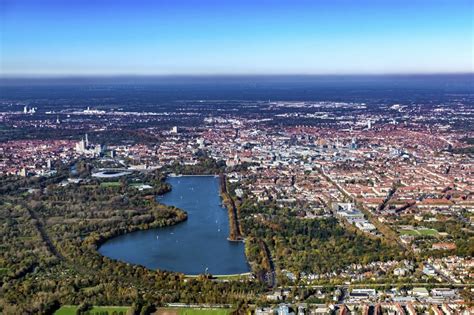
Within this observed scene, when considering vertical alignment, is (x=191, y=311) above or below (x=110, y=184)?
below

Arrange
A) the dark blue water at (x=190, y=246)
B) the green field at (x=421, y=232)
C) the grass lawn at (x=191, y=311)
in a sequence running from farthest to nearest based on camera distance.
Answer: the green field at (x=421, y=232) < the dark blue water at (x=190, y=246) < the grass lawn at (x=191, y=311)

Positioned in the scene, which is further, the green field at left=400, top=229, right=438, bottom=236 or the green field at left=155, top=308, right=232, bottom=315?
the green field at left=400, top=229, right=438, bottom=236

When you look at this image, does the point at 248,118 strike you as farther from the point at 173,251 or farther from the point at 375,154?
the point at 173,251

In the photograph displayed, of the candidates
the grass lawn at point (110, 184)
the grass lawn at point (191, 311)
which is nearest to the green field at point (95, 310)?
the grass lawn at point (191, 311)

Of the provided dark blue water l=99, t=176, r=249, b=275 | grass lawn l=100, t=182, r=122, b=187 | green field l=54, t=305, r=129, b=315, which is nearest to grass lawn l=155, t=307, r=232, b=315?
green field l=54, t=305, r=129, b=315

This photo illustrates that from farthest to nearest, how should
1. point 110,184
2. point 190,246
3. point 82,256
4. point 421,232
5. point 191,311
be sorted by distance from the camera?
1. point 110,184
2. point 421,232
3. point 190,246
4. point 82,256
5. point 191,311

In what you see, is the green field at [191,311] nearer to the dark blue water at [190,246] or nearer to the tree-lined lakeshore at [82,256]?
the tree-lined lakeshore at [82,256]

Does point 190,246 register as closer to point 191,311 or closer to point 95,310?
point 191,311

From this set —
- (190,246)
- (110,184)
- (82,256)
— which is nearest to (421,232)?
(190,246)

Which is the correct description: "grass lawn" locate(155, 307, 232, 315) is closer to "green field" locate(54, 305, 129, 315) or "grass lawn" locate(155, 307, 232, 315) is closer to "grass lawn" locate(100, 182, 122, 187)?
"green field" locate(54, 305, 129, 315)
